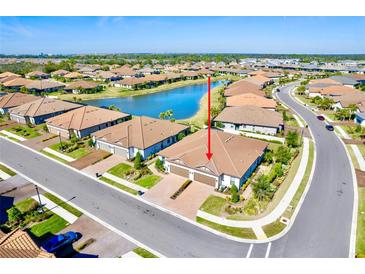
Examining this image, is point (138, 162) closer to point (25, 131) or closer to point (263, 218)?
point (263, 218)

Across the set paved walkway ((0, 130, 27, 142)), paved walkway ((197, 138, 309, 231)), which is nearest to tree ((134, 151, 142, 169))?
paved walkway ((197, 138, 309, 231))

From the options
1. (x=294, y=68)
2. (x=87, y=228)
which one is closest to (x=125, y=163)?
(x=87, y=228)

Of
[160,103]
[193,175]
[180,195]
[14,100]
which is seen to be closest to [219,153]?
[193,175]

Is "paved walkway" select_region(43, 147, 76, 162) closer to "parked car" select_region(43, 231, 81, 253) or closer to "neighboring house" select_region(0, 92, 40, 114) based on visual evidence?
"parked car" select_region(43, 231, 81, 253)

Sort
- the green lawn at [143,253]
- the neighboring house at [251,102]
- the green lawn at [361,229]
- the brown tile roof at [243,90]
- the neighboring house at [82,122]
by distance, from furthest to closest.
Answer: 1. the brown tile roof at [243,90]
2. the neighboring house at [251,102]
3. the neighboring house at [82,122]
4. the green lawn at [143,253]
5. the green lawn at [361,229]

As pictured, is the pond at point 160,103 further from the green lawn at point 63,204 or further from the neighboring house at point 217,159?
the green lawn at point 63,204

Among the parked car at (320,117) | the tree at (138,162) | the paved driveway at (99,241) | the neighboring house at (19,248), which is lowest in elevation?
the paved driveway at (99,241)

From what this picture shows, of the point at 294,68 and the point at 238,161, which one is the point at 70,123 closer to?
the point at 238,161

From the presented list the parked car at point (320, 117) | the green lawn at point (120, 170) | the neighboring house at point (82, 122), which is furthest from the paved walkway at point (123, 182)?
the parked car at point (320, 117)

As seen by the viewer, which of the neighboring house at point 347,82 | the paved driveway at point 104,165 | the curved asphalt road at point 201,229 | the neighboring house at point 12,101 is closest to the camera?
the curved asphalt road at point 201,229
